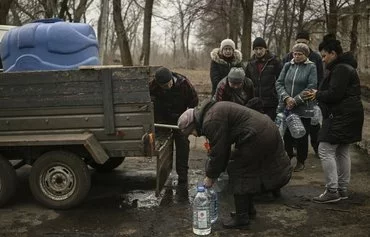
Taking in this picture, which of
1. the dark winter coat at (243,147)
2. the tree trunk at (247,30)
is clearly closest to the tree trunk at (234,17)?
the tree trunk at (247,30)

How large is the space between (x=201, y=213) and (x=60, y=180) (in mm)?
1704

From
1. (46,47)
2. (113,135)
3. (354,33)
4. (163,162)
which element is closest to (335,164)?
(163,162)

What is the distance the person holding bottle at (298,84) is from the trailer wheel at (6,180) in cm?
359

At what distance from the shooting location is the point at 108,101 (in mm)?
5285

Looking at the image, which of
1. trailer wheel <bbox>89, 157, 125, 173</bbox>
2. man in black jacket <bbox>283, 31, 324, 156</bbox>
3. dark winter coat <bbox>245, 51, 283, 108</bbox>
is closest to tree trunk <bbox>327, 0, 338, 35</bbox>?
man in black jacket <bbox>283, 31, 324, 156</bbox>

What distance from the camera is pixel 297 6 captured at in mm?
27734

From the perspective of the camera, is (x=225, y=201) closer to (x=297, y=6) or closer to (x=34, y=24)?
(x=34, y=24)

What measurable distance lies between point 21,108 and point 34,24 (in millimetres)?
1040

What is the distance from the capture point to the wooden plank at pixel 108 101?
5.26 metres

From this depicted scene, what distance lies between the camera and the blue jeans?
564 centimetres

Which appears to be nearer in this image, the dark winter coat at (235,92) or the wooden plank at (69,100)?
the wooden plank at (69,100)

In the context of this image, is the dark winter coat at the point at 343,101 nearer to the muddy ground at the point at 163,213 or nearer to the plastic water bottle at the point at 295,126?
the muddy ground at the point at 163,213

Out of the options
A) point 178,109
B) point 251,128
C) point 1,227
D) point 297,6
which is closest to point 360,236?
point 251,128

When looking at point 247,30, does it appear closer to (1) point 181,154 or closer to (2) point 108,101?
(1) point 181,154
